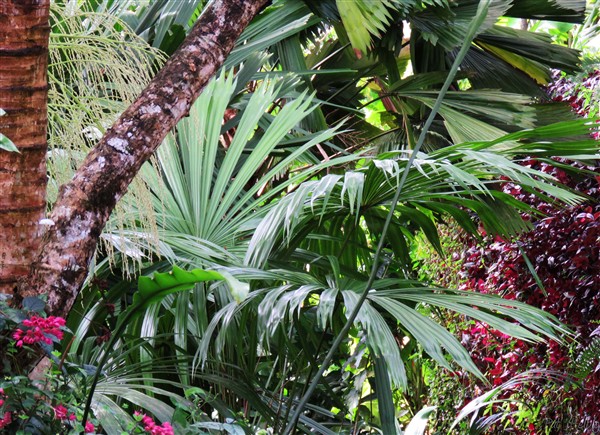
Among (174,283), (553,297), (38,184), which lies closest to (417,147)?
(174,283)

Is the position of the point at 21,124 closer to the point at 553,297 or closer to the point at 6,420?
the point at 6,420

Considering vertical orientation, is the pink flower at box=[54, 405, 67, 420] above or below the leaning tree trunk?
below

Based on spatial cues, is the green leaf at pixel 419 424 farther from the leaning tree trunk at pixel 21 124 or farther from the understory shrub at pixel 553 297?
the leaning tree trunk at pixel 21 124

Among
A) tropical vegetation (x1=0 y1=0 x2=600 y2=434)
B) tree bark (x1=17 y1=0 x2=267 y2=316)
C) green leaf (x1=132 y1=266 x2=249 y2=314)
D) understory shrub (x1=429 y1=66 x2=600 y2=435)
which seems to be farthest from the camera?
understory shrub (x1=429 y1=66 x2=600 y2=435)

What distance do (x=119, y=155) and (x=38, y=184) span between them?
147 millimetres

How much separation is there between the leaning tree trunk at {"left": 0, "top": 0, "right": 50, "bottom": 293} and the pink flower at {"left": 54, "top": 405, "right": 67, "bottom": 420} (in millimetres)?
216

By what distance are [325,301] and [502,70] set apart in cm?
169

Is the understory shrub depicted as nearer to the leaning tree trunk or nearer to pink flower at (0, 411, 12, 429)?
the leaning tree trunk

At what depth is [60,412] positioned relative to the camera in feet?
3.81

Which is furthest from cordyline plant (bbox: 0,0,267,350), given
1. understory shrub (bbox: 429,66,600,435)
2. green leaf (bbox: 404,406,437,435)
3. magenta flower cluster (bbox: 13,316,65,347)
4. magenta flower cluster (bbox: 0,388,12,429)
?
understory shrub (bbox: 429,66,600,435)

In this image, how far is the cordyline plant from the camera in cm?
125

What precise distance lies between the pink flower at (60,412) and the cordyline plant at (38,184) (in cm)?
17

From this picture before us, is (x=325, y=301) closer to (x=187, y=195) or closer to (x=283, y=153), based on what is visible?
(x=187, y=195)

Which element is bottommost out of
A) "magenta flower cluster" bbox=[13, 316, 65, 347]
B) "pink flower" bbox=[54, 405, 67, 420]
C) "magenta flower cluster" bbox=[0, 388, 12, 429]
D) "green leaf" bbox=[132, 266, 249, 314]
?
"pink flower" bbox=[54, 405, 67, 420]
